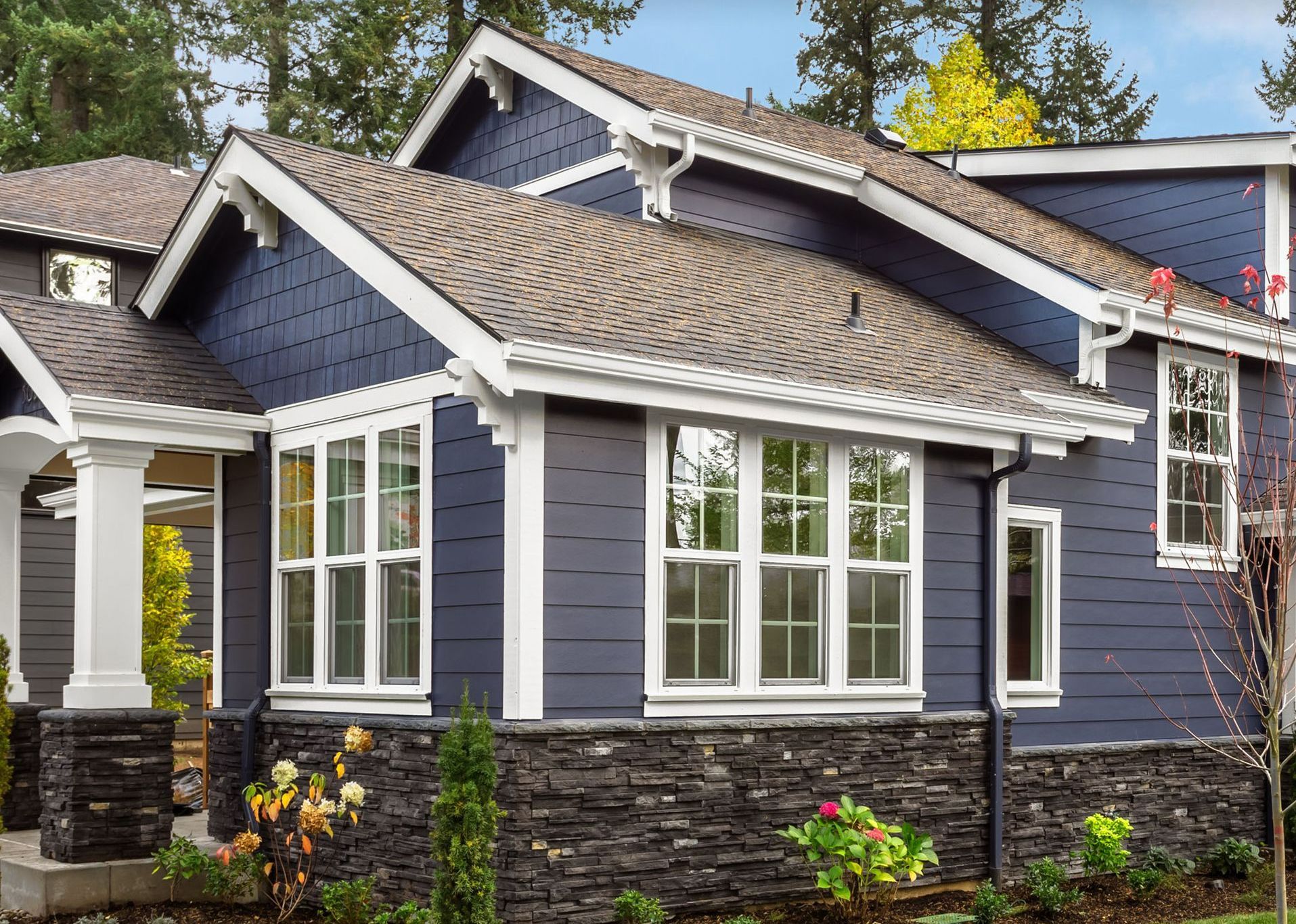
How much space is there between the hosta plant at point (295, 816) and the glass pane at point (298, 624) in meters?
0.66

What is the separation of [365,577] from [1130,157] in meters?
8.01

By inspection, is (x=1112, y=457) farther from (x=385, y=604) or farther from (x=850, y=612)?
(x=385, y=604)

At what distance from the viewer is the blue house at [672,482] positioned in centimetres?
761

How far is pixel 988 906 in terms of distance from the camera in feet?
26.7

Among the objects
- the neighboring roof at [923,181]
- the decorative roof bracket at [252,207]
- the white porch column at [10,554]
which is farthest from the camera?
the neighboring roof at [923,181]

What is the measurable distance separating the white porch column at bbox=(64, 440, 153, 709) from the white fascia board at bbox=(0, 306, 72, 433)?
0.80 ft

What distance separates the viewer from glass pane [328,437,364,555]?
8.68 m

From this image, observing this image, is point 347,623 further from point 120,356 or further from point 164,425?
point 120,356

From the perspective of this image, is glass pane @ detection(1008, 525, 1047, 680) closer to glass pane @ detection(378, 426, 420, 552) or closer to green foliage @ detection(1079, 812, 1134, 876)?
green foliage @ detection(1079, 812, 1134, 876)

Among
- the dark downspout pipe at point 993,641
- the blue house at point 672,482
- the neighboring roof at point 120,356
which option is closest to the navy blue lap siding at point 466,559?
the blue house at point 672,482

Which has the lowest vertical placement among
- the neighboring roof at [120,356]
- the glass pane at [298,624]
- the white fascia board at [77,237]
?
the glass pane at [298,624]

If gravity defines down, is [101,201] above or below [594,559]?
above

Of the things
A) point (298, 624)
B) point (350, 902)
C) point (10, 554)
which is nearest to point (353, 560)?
point (298, 624)

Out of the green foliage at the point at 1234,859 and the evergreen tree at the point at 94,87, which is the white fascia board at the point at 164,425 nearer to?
the green foliage at the point at 1234,859
